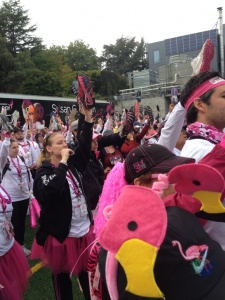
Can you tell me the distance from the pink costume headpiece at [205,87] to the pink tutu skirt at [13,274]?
2246 mm

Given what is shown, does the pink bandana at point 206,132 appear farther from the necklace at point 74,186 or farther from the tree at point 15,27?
the tree at point 15,27

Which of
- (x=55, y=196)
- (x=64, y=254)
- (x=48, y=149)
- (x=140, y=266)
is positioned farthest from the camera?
(x=48, y=149)

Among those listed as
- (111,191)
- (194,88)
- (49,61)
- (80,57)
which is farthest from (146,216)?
(80,57)

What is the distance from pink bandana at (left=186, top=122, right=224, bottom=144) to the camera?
151 centimetres

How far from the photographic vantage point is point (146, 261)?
0.81 m

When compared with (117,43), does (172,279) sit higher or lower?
lower

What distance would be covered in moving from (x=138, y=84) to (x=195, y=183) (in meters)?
37.3

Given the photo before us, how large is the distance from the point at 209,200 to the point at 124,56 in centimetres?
6957

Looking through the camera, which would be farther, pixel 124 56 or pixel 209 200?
pixel 124 56

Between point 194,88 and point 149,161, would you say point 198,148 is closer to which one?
point 149,161

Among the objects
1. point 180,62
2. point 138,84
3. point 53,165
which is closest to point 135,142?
point 53,165

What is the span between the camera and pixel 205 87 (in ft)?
5.43

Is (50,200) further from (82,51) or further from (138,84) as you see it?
(82,51)

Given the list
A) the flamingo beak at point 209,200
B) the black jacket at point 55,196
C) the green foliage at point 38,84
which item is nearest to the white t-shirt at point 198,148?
the flamingo beak at point 209,200
